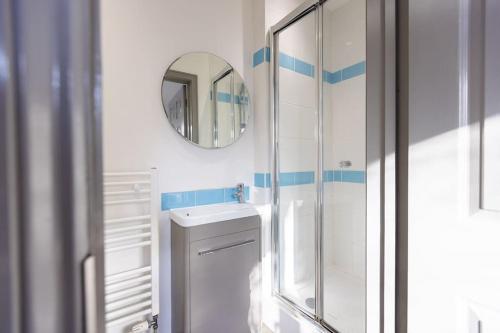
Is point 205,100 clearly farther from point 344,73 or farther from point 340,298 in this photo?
point 340,298

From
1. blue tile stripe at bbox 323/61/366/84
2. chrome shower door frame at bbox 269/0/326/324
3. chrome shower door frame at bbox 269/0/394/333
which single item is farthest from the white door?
blue tile stripe at bbox 323/61/366/84

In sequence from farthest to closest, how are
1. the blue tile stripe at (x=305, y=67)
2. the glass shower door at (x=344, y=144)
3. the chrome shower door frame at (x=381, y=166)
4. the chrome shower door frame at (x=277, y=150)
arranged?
the glass shower door at (x=344, y=144)
the blue tile stripe at (x=305, y=67)
the chrome shower door frame at (x=277, y=150)
the chrome shower door frame at (x=381, y=166)

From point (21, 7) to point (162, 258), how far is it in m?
1.52

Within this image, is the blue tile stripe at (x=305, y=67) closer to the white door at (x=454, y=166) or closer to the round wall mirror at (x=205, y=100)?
the round wall mirror at (x=205, y=100)

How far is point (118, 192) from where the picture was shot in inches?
51.3

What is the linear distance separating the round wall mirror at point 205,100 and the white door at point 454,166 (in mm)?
1244

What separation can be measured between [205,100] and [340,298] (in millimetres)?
1771

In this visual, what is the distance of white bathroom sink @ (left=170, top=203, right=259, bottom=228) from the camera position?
1305 millimetres

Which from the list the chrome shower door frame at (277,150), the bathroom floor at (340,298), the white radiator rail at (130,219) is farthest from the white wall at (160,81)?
the bathroom floor at (340,298)

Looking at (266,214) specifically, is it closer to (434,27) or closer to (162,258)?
(162,258)

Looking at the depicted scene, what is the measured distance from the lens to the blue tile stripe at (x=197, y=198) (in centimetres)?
152

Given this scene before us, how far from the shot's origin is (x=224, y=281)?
140 centimetres

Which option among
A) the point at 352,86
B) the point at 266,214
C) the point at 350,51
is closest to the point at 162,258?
the point at 266,214

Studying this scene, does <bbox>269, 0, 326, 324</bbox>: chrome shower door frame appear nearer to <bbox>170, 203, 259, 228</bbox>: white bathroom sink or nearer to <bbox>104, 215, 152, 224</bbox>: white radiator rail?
<bbox>170, 203, 259, 228</bbox>: white bathroom sink
